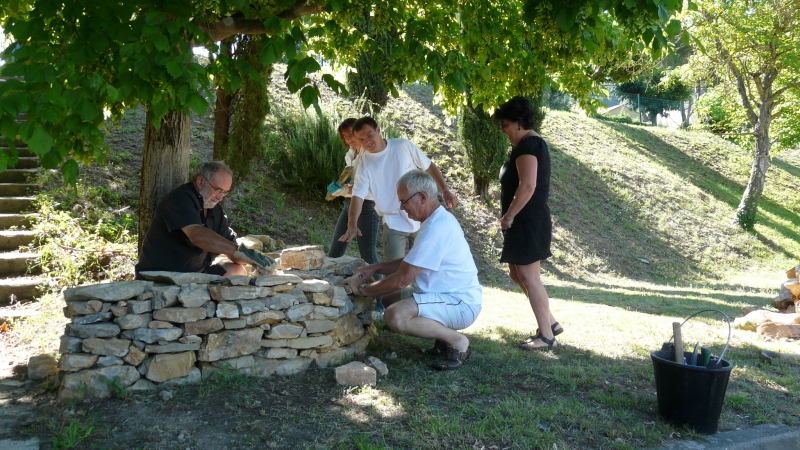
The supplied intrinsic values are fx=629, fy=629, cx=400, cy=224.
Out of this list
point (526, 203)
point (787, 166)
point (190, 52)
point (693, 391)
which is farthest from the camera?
point (787, 166)

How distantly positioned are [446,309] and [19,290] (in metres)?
4.45

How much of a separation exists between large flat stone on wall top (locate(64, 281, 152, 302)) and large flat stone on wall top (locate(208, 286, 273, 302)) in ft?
1.47

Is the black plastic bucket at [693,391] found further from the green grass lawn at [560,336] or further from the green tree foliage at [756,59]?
the green tree foliage at [756,59]

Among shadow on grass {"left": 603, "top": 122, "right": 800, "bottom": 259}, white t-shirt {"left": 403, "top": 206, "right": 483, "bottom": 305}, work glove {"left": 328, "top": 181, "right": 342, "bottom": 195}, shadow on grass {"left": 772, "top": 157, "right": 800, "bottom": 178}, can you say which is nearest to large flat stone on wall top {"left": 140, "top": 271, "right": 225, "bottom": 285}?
white t-shirt {"left": 403, "top": 206, "right": 483, "bottom": 305}

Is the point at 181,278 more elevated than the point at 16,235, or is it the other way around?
the point at 181,278

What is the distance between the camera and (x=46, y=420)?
341cm

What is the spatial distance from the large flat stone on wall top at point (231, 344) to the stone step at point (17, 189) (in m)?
4.92

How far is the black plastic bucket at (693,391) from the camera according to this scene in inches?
132

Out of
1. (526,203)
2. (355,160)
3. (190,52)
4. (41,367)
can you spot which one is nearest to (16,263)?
(41,367)

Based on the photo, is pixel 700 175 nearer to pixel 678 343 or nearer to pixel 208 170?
pixel 678 343

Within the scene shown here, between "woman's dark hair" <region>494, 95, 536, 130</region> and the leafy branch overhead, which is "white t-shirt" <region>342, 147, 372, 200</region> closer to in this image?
the leafy branch overhead

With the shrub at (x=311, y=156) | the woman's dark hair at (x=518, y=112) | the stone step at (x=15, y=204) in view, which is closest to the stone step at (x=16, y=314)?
the stone step at (x=15, y=204)

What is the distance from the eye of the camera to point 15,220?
7008mm

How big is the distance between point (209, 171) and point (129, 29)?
1.27m
